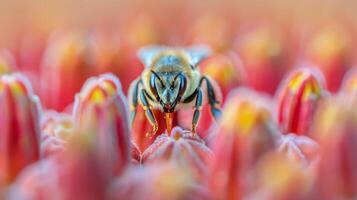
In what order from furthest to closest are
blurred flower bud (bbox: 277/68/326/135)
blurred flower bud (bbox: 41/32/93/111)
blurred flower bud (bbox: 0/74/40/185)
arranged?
blurred flower bud (bbox: 41/32/93/111), blurred flower bud (bbox: 277/68/326/135), blurred flower bud (bbox: 0/74/40/185)

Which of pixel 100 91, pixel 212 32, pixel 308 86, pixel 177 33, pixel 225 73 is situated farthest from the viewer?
pixel 177 33

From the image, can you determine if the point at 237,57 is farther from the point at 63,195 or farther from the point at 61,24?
the point at 63,195

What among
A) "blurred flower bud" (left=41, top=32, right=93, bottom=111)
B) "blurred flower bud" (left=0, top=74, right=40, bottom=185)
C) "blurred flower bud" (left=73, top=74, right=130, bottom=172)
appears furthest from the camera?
"blurred flower bud" (left=41, top=32, right=93, bottom=111)

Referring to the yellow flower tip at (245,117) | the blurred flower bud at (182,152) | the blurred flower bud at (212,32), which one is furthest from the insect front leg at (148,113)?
the blurred flower bud at (212,32)

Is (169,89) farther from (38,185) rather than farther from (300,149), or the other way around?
(38,185)

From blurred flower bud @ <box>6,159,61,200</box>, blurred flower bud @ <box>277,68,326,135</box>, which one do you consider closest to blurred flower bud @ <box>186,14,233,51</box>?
blurred flower bud @ <box>277,68,326,135</box>

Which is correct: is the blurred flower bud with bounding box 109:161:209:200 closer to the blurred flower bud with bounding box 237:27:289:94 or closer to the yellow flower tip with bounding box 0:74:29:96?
the yellow flower tip with bounding box 0:74:29:96

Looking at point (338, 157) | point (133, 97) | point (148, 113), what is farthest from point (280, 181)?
point (133, 97)
